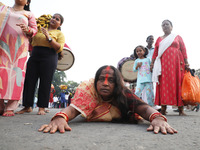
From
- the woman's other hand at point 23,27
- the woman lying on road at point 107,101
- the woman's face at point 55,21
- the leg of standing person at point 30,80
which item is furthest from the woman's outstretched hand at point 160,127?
the woman's face at point 55,21

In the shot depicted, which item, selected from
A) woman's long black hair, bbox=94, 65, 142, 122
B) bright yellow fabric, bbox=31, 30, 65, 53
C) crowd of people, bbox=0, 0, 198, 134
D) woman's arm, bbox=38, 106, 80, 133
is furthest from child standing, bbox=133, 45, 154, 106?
woman's arm, bbox=38, 106, 80, 133

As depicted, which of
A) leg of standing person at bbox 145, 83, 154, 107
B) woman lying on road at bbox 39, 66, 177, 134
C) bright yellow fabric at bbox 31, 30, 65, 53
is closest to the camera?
woman lying on road at bbox 39, 66, 177, 134

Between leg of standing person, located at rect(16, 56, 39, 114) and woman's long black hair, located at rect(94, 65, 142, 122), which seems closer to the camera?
woman's long black hair, located at rect(94, 65, 142, 122)

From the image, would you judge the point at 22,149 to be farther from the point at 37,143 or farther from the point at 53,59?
the point at 53,59

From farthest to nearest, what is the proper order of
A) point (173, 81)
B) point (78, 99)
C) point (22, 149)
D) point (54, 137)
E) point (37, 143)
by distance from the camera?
point (173, 81)
point (78, 99)
point (54, 137)
point (37, 143)
point (22, 149)

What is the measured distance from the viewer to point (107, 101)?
2289 millimetres

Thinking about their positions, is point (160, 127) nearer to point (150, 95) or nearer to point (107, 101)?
point (107, 101)

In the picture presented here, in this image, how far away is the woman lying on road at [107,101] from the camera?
198 centimetres

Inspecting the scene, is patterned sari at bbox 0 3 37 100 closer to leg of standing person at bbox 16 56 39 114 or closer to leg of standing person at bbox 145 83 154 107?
leg of standing person at bbox 16 56 39 114

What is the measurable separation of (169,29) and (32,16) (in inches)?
119

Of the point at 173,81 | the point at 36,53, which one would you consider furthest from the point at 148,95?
the point at 36,53

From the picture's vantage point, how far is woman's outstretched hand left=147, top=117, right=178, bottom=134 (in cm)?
156

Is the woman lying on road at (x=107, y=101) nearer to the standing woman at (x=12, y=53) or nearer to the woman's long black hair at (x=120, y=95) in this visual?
the woman's long black hair at (x=120, y=95)

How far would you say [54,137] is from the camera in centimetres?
134
